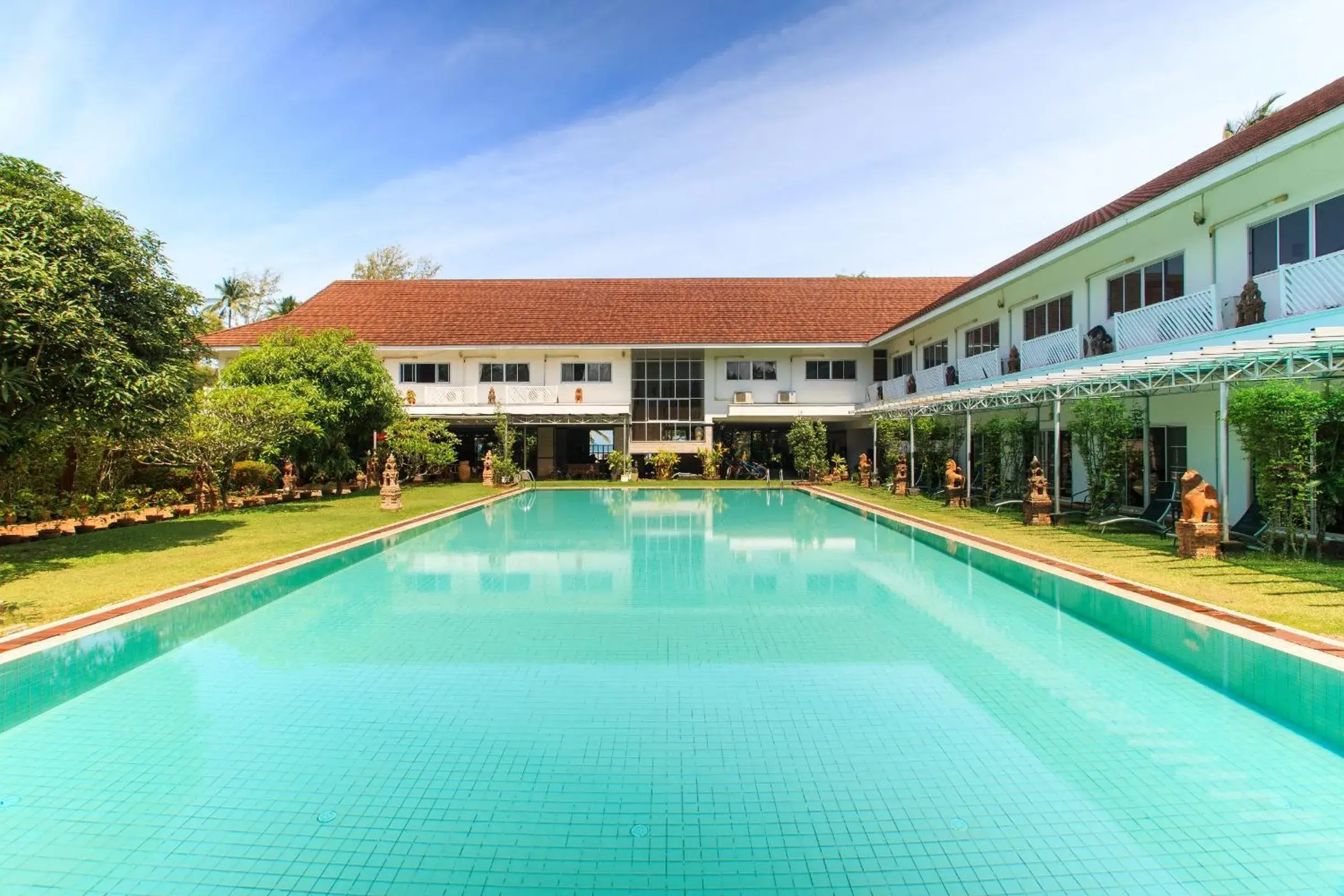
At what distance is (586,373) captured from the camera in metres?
27.6

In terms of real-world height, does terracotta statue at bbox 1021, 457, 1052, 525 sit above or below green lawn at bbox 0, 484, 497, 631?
above

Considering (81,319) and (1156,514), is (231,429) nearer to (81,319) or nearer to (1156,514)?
(81,319)

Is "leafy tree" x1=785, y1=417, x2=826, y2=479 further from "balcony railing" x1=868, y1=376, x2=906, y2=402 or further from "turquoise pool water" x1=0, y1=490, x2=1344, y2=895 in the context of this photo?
"turquoise pool water" x1=0, y1=490, x2=1344, y2=895

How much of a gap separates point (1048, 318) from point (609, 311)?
16780 mm

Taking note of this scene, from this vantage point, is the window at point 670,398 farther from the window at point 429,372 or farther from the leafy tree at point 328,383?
the leafy tree at point 328,383

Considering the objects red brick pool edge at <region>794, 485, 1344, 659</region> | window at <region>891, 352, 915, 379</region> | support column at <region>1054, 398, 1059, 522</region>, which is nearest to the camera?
red brick pool edge at <region>794, 485, 1344, 659</region>

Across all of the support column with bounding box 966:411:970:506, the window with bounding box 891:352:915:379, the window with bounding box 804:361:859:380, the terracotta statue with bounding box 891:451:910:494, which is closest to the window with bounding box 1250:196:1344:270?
the support column with bounding box 966:411:970:506

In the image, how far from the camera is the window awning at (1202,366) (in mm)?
8156

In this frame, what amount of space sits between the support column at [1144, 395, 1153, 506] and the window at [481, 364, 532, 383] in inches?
782

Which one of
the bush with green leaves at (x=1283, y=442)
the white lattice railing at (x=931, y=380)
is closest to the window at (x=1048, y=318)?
the white lattice railing at (x=931, y=380)

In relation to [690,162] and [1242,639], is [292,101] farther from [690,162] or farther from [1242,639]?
[1242,639]

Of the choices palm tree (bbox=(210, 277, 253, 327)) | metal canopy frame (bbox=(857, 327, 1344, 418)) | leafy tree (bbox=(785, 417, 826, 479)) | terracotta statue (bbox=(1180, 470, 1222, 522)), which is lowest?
terracotta statue (bbox=(1180, 470, 1222, 522))

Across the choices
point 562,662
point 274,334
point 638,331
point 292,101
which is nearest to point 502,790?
point 562,662

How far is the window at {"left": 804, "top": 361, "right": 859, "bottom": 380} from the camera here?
90.6ft
